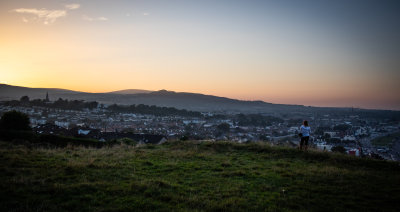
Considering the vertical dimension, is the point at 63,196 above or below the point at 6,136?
above

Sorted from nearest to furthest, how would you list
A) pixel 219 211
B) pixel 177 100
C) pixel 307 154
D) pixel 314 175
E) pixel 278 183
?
1. pixel 219 211
2. pixel 278 183
3. pixel 314 175
4. pixel 307 154
5. pixel 177 100

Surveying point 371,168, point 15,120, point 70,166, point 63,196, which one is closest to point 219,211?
point 63,196

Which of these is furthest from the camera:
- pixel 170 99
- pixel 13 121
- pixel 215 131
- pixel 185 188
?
pixel 170 99

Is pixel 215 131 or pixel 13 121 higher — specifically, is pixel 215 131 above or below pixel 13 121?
below

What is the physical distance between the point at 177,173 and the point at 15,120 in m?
29.9

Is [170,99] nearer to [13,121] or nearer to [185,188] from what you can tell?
[13,121]

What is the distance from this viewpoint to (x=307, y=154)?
12766 millimetres

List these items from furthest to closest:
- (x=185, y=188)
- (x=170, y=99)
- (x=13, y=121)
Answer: (x=170, y=99) → (x=13, y=121) → (x=185, y=188)

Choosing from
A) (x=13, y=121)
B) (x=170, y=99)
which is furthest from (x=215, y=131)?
(x=170, y=99)

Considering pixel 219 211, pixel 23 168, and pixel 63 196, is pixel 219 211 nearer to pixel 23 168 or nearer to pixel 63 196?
pixel 63 196

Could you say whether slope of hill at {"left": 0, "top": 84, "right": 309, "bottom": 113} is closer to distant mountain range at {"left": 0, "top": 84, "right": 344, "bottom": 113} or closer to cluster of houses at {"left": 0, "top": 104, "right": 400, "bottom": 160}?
distant mountain range at {"left": 0, "top": 84, "right": 344, "bottom": 113}

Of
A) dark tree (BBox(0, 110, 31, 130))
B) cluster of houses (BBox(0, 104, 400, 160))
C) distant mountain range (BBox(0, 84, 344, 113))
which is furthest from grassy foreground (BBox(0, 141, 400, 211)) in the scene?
distant mountain range (BBox(0, 84, 344, 113))

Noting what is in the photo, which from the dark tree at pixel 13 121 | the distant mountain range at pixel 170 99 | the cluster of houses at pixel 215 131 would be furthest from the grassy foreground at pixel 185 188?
the distant mountain range at pixel 170 99

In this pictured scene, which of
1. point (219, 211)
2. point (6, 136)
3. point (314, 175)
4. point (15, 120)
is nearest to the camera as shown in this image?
point (219, 211)
